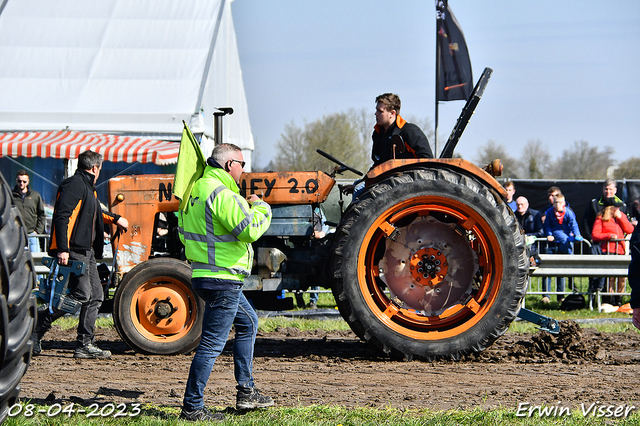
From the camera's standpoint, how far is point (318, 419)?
3939 millimetres

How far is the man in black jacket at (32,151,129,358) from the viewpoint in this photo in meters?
6.18

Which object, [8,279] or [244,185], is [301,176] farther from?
[8,279]

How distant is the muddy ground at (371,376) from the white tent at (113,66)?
311 inches

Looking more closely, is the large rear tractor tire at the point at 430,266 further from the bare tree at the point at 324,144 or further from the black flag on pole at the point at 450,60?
the bare tree at the point at 324,144

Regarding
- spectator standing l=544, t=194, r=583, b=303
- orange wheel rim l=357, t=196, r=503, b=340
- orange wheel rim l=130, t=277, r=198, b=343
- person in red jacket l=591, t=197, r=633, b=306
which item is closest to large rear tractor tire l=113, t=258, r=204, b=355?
orange wheel rim l=130, t=277, r=198, b=343

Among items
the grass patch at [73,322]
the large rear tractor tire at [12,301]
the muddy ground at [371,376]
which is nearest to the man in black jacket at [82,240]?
the muddy ground at [371,376]

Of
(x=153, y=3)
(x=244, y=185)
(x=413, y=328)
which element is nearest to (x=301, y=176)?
(x=244, y=185)

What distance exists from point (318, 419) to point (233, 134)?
52.3 feet

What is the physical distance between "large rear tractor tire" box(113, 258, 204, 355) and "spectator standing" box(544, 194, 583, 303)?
19.9 feet

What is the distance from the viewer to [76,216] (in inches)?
248

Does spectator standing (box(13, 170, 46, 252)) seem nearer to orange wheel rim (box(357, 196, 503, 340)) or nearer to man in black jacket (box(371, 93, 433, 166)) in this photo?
man in black jacket (box(371, 93, 433, 166))

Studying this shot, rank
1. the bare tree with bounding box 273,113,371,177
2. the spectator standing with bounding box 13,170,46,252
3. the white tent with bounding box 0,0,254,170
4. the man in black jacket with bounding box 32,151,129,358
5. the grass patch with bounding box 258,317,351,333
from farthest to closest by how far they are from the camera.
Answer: the bare tree with bounding box 273,113,371,177, the white tent with bounding box 0,0,254,170, the spectator standing with bounding box 13,170,46,252, the grass patch with bounding box 258,317,351,333, the man in black jacket with bounding box 32,151,129,358

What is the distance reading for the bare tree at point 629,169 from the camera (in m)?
37.2

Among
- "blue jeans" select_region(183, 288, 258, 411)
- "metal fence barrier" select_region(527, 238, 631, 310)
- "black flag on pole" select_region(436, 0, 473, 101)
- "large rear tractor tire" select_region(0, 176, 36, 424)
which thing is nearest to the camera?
"large rear tractor tire" select_region(0, 176, 36, 424)
